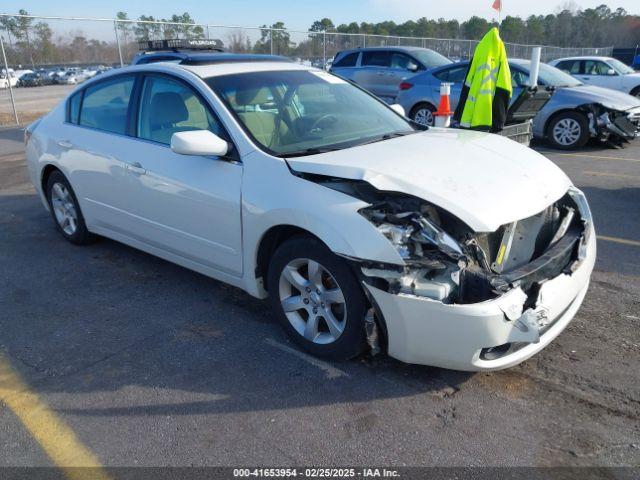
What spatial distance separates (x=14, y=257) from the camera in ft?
17.1

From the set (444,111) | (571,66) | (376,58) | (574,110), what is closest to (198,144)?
(444,111)

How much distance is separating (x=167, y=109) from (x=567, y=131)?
824 centimetres

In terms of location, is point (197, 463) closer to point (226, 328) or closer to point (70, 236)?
point (226, 328)

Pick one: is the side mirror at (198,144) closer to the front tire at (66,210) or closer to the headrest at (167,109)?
the headrest at (167,109)

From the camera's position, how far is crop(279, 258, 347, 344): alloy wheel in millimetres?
3150

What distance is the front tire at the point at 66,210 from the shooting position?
17.1 ft

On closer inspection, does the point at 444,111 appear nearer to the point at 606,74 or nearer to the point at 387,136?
the point at 387,136

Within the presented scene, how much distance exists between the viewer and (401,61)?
44.1 ft

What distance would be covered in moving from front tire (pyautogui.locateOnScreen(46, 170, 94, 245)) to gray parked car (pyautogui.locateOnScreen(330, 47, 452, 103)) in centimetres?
897

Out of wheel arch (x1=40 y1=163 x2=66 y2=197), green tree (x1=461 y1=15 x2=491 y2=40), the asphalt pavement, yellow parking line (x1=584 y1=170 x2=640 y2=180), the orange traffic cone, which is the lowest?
the asphalt pavement

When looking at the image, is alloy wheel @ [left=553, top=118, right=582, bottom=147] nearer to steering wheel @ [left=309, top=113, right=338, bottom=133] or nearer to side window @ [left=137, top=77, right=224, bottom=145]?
steering wheel @ [left=309, top=113, right=338, bottom=133]

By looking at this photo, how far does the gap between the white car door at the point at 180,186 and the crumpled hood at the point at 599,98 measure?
8.06 meters

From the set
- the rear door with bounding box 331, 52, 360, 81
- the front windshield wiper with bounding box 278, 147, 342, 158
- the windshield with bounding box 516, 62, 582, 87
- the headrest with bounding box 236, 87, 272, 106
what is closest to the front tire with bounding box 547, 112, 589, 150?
the windshield with bounding box 516, 62, 582, 87

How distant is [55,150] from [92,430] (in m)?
3.27
